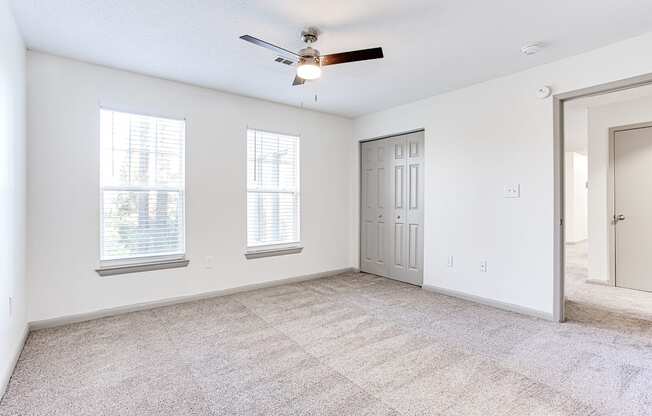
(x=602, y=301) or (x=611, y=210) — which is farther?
(x=611, y=210)

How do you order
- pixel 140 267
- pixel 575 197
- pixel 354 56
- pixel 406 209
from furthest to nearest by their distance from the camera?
pixel 575 197 < pixel 406 209 < pixel 140 267 < pixel 354 56

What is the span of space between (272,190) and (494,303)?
310 centimetres

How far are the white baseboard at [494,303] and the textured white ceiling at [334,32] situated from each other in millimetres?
2499

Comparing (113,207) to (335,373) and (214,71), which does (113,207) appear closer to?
(214,71)

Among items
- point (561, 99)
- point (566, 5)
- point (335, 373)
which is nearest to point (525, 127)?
point (561, 99)

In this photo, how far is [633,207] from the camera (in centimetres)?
439

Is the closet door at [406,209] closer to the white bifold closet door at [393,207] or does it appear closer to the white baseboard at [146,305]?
the white bifold closet door at [393,207]

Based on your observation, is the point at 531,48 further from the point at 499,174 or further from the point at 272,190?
the point at 272,190

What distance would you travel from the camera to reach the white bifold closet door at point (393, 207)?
4652mm

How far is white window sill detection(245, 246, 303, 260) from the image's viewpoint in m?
4.41

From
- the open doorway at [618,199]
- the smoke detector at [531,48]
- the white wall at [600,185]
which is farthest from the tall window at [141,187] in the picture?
the white wall at [600,185]

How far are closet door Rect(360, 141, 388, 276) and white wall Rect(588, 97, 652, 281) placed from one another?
9.51ft

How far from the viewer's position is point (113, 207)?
3.45 metres

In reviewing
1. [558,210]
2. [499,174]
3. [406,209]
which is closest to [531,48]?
[499,174]
